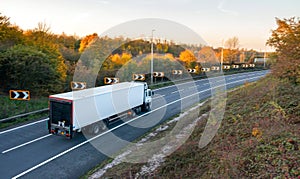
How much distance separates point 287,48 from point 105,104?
1203 centimetres

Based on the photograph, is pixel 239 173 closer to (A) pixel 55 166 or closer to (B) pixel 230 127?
(B) pixel 230 127

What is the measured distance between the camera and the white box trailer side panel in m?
12.5

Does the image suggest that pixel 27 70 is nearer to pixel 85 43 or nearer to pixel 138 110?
pixel 138 110

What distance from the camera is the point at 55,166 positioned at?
999 centimetres

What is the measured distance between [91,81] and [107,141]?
13811 millimetres

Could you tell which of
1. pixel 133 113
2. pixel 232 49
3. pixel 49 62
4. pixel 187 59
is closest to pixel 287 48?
pixel 133 113

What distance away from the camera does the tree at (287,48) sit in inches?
534

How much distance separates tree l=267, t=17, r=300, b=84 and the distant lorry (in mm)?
10374

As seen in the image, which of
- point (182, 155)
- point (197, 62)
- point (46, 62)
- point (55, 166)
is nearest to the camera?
point (182, 155)

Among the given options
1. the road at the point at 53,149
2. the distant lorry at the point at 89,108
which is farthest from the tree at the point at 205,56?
the road at the point at 53,149

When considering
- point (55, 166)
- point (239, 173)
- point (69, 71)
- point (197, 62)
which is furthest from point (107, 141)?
point (197, 62)

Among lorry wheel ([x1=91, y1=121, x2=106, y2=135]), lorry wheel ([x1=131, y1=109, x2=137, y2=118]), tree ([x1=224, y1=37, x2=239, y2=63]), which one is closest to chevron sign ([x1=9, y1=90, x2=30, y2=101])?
lorry wheel ([x1=91, y1=121, x2=106, y2=135])

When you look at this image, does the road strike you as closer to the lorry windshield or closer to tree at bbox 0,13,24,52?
the lorry windshield

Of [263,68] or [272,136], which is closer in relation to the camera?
[272,136]
